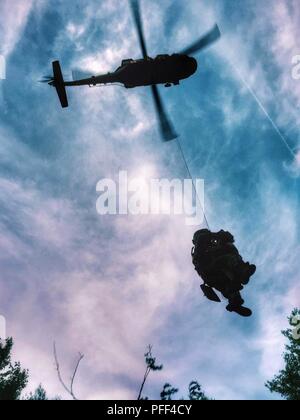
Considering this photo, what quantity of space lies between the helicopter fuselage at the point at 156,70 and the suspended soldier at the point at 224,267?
7.34 m

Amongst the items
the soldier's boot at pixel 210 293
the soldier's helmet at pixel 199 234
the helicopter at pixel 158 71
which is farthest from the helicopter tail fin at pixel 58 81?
the soldier's boot at pixel 210 293

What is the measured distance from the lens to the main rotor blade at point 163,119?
11.7m

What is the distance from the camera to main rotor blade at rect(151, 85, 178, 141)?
38.3 ft

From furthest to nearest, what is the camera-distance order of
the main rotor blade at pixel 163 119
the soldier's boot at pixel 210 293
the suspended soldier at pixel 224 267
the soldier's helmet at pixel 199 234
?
the main rotor blade at pixel 163 119 → the soldier's boot at pixel 210 293 → the soldier's helmet at pixel 199 234 → the suspended soldier at pixel 224 267

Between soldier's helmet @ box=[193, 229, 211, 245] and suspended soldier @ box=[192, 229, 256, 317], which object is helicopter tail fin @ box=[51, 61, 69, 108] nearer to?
soldier's helmet @ box=[193, 229, 211, 245]


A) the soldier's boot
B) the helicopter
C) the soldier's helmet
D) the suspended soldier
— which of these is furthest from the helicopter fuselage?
the soldier's boot

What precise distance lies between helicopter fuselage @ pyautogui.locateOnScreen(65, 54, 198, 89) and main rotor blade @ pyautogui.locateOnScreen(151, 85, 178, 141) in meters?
0.47

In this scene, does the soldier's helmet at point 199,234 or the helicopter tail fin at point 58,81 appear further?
the helicopter tail fin at point 58,81

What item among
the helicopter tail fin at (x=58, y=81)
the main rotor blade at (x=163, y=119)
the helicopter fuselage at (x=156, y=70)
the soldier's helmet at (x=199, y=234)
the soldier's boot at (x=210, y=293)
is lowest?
the soldier's boot at (x=210, y=293)

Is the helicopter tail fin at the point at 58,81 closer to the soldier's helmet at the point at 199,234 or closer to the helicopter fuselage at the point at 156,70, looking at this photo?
the helicopter fuselage at the point at 156,70

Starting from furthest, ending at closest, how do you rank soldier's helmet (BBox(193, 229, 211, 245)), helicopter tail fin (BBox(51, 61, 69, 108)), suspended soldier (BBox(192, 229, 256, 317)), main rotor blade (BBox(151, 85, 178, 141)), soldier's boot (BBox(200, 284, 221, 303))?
helicopter tail fin (BBox(51, 61, 69, 108)) → main rotor blade (BBox(151, 85, 178, 141)) → soldier's boot (BBox(200, 284, 221, 303)) → soldier's helmet (BBox(193, 229, 211, 245)) → suspended soldier (BBox(192, 229, 256, 317))
